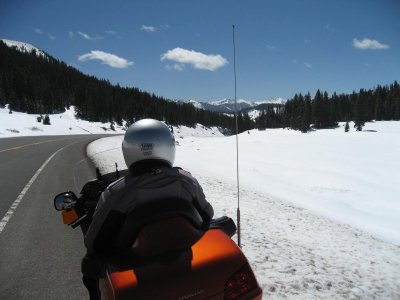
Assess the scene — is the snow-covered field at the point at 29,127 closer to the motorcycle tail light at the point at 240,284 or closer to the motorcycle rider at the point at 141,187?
the motorcycle rider at the point at 141,187

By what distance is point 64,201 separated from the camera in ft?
10.2

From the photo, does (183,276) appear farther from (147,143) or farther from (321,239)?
(321,239)

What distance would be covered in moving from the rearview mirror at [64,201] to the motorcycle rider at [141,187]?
0.75 metres

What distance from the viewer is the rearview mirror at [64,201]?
3053 mm

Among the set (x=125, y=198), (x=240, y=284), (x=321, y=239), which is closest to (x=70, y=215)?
(x=125, y=198)

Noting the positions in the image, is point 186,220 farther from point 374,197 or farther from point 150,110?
point 150,110

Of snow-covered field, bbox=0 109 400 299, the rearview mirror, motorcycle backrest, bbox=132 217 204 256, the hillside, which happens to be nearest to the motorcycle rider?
motorcycle backrest, bbox=132 217 204 256

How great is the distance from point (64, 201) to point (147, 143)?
4.03 ft

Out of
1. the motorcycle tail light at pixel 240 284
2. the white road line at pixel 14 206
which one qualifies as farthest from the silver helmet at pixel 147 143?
the white road line at pixel 14 206

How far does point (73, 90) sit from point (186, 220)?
126 m


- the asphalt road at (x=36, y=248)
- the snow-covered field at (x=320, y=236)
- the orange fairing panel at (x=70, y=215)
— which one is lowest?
the snow-covered field at (x=320, y=236)

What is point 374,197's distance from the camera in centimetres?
1312

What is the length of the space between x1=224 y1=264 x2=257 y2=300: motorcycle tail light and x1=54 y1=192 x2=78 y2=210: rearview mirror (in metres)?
1.69

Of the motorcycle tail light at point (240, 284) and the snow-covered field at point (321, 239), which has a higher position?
the motorcycle tail light at point (240, 284)
